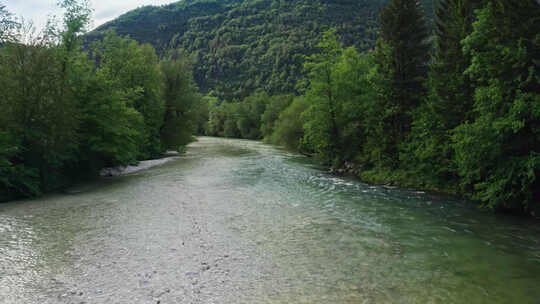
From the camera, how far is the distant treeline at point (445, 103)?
49.9 feet

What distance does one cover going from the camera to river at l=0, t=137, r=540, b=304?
8797mm

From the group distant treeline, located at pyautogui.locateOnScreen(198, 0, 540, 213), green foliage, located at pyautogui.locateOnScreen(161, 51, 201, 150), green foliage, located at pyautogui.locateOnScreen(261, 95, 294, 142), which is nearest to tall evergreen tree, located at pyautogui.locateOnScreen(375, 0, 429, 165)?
distant treeline, located at pyautogui.locateOnScreen(198, 0, 540, 213)

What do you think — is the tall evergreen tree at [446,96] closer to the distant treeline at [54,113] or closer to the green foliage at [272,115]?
the distant treeline at [54,113]

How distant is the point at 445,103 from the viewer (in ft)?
70.4

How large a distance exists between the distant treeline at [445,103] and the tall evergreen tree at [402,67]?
0.08 meters

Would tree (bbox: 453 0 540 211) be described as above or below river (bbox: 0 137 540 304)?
above

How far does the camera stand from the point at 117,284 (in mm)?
9141

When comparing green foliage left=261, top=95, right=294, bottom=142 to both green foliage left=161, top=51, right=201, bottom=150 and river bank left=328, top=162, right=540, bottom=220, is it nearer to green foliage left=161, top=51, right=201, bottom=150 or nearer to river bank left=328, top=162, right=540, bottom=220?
green foliage left=161, top=51, right=201, bottom=150

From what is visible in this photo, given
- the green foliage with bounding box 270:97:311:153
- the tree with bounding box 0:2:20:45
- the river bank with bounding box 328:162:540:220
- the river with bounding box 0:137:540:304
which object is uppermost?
the tree with bounding box 0:2:20:45

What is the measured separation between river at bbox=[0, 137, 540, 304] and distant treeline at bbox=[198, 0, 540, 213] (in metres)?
2.54

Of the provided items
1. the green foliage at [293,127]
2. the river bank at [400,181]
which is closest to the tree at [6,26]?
the river bank at [400,181]

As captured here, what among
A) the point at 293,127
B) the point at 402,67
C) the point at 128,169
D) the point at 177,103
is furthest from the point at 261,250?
the point at 293,127

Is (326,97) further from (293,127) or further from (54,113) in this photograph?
(54,113)

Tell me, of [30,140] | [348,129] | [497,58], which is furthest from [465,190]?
[30,140]
